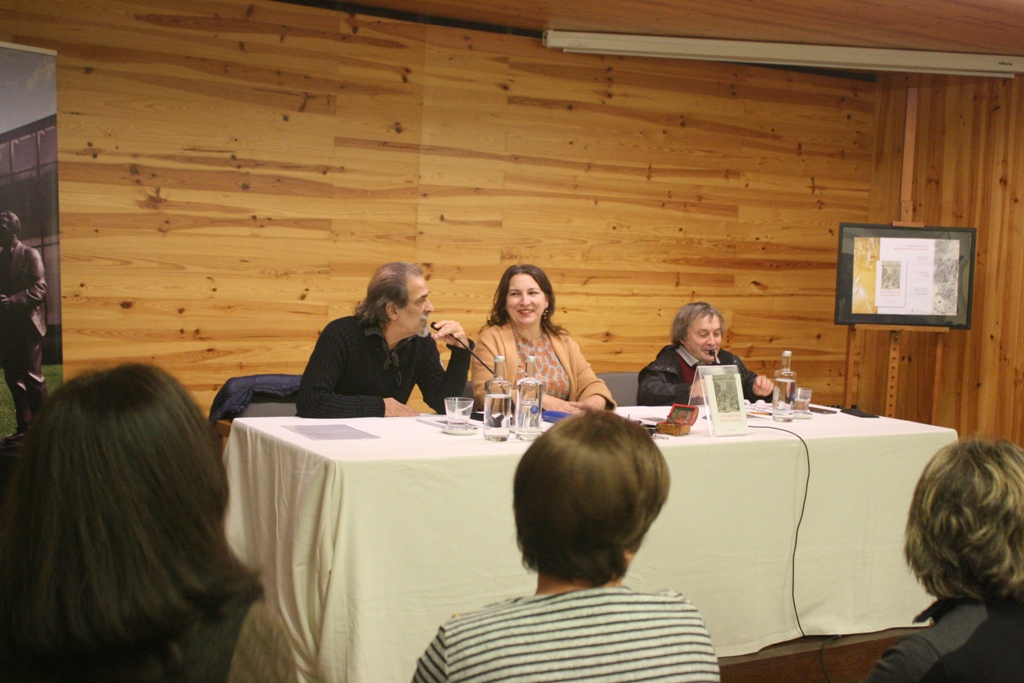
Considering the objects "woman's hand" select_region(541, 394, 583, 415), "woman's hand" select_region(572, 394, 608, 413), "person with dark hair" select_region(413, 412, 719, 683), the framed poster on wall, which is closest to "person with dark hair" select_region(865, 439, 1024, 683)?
"person with dark hair" select_region(413, 412, 719, 683)

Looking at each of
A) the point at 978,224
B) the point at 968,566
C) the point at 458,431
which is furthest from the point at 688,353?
the point at 968,566

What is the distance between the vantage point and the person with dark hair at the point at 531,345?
364cm

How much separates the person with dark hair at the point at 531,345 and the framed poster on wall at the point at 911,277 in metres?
2.07

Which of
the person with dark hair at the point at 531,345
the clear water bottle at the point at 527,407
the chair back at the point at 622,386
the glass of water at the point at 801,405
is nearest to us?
the clear water bottle at the point at 527,407

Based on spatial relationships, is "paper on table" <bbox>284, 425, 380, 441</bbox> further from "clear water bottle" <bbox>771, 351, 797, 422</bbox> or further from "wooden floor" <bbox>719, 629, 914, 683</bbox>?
"clear water bottle" <bbox>771, 351, 797, 422</bbox>

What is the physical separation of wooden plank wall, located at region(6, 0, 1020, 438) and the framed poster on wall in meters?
0.77

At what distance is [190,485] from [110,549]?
91 mm

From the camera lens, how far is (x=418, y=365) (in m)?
3.49

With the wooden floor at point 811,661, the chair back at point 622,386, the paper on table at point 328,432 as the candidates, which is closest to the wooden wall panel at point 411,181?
the chair back at point 622,386

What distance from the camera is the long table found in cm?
220

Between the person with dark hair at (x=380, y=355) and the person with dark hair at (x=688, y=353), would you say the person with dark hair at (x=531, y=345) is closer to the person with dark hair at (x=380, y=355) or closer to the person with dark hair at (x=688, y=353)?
the person with dark hair at (x=380, y=355)

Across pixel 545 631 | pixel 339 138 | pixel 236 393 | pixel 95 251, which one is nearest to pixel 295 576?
pixel 545 631

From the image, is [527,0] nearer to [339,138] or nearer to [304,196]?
[339,138]

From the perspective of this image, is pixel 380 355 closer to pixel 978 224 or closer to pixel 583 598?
pixel 583 598
